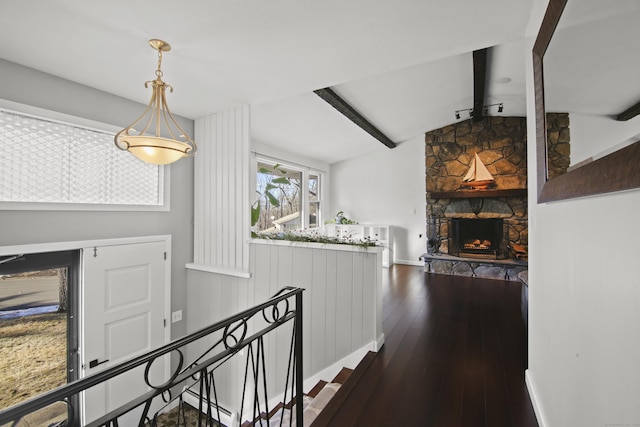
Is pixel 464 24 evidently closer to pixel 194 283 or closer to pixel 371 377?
pixel 371 377

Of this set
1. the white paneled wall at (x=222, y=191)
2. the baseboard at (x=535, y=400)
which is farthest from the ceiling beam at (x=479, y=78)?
the baseboard at (x=535, y=400)

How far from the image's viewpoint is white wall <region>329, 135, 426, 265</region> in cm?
645

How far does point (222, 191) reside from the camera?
11.1ft

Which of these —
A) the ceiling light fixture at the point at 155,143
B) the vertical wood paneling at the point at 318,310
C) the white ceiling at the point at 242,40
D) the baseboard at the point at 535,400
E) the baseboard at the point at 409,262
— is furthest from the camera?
the baseboard at the point at 409,262

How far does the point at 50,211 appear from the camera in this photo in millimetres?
2475

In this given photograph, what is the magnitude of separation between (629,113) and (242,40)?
7.10 ft

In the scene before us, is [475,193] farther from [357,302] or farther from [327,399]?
[327,399]

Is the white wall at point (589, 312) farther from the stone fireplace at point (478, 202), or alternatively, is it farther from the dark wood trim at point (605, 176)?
the stone fireplace at point (478, 202)

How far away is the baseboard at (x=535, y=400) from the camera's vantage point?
157 cm

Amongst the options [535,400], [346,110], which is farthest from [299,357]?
[346,110]

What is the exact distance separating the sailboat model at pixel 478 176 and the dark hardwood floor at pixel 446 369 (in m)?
2.39

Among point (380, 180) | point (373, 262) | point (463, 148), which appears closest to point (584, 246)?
point (373, 262)

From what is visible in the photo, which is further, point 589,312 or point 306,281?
point 306,281

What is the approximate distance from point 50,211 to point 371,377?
3122mm
